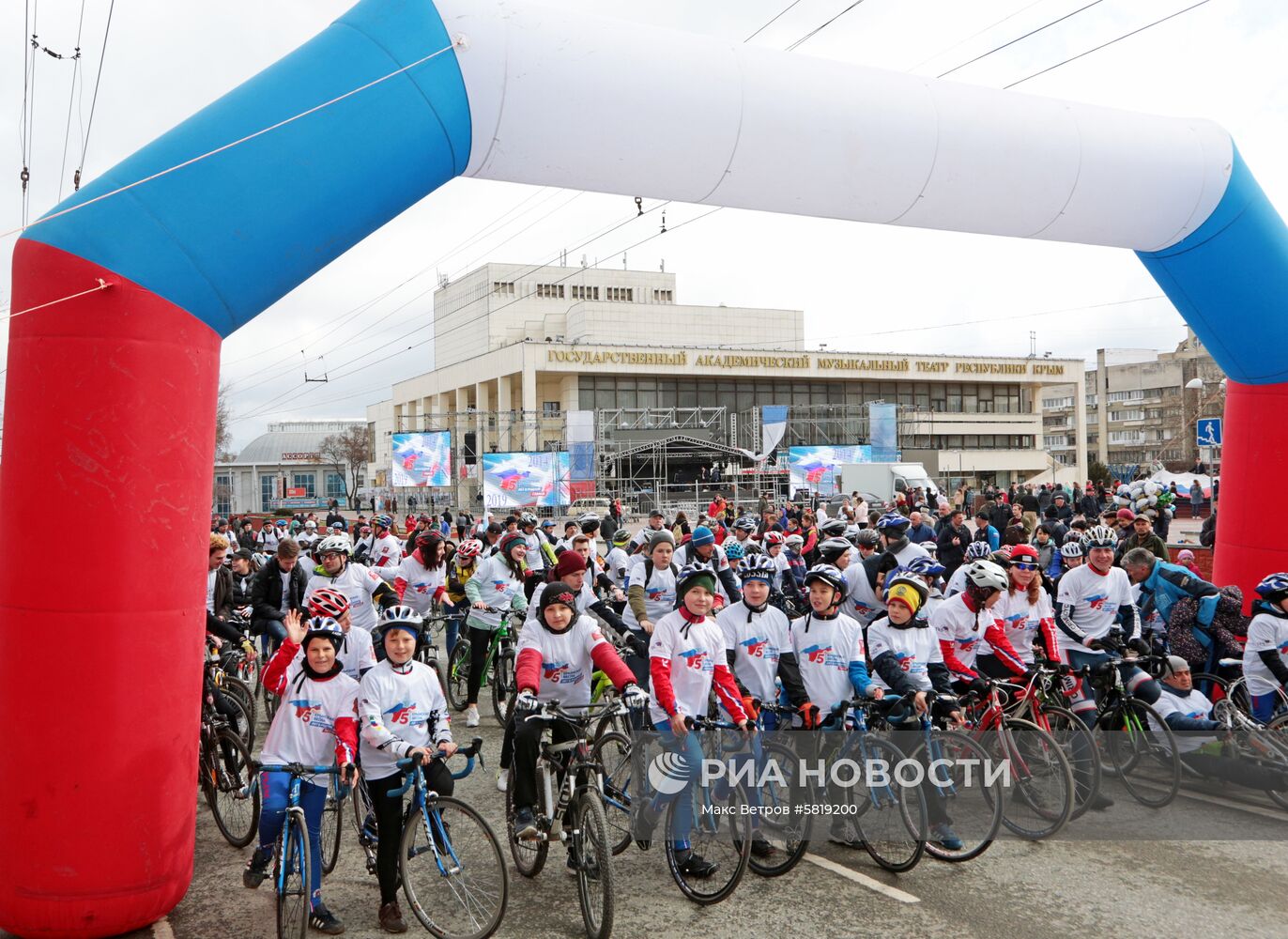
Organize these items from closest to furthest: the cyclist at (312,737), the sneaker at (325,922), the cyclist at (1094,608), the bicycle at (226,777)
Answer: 1. the cyclist at (312,737)
2. the sneaker at (325,922)
3. the bicycle at (226,777)
4. the cyclist at (1094,608)

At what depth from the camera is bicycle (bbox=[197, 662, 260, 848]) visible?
6.71m

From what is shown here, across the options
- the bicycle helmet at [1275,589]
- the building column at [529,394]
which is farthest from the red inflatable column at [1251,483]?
the building column at [529,394]

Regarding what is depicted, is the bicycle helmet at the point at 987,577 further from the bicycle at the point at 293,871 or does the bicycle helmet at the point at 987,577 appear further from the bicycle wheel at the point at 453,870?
the bicycle at the point at 293,871

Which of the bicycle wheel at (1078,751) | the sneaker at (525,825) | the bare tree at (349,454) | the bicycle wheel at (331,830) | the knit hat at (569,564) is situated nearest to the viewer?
the sneaker at (525,825)

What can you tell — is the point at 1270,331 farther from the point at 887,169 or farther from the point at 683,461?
the point at 683,461

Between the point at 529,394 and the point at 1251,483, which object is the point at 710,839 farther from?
the point at 529,394

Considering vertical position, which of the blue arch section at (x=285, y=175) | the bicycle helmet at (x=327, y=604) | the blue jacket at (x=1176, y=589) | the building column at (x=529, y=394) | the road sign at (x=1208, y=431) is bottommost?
the blue jacket at (x=1176, y=589)

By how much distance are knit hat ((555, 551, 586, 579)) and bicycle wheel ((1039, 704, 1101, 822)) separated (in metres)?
3.37

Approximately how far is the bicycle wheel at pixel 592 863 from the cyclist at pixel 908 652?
79.5 inches

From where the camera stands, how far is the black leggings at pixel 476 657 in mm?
9672

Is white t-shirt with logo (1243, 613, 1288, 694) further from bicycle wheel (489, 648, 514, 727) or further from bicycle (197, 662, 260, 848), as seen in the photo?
bicycle (197, 662, 260, 848)

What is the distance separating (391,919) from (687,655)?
2177 millimetres

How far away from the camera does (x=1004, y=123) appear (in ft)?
25.6

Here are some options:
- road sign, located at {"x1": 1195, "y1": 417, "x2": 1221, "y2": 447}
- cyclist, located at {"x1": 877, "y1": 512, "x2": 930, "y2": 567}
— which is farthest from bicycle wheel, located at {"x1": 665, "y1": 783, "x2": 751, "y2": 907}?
road sign, located at {"x1": 1195, "y1": 417, "x2": 1221, "y2": 447}
